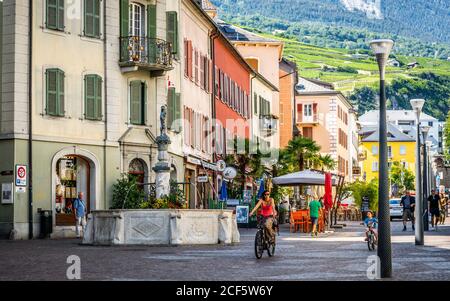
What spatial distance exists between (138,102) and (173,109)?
2.95 meters

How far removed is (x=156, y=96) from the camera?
4416 cm

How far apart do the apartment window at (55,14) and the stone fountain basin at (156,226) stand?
35.5 ft

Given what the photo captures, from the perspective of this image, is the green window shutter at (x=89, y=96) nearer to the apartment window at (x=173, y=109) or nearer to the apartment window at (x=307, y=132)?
the apartment window at (x=173, y=109)

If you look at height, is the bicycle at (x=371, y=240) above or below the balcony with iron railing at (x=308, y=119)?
below

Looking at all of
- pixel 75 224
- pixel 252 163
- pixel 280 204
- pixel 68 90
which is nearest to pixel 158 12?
pixel 68 90

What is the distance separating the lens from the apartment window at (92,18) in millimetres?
40656

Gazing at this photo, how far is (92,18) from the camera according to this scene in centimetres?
4091

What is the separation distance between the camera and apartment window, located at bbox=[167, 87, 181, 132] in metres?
45.3

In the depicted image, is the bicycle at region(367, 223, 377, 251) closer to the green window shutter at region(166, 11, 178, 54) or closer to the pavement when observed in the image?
the pavement

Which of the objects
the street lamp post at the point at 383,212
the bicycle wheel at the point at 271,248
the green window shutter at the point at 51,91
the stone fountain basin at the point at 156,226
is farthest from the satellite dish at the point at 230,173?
the street lamp post at the point at 383,212

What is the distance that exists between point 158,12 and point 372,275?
89.6 ft

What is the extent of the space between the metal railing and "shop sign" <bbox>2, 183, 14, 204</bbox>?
718cm
